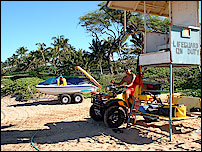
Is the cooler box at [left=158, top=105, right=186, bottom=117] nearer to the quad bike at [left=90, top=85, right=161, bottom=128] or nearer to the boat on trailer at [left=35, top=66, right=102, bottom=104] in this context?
the quad bike at [left=90, top=85, right=161, bottom=128]

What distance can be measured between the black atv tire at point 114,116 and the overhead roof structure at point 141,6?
312 cm

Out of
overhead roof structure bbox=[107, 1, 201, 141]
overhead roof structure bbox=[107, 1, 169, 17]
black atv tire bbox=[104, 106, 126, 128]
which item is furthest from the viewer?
black atv tire bbox=[104, 106, 126, 128]

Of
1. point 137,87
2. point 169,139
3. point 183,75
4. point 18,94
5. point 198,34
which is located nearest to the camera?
point 169,139

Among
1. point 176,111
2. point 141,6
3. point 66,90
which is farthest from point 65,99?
point 176,111

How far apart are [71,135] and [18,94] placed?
1041cm

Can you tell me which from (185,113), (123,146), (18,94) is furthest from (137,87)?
(18,94)

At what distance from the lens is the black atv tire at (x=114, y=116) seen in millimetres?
6324

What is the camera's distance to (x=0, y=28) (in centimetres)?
434

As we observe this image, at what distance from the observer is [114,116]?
6422 mm

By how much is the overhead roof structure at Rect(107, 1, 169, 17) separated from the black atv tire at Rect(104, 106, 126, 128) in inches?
123

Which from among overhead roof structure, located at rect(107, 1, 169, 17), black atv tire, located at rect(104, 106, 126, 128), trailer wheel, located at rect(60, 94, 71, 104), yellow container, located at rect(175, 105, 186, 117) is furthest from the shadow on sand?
trailer wheel, located at rect(60, 94, 71, 104)

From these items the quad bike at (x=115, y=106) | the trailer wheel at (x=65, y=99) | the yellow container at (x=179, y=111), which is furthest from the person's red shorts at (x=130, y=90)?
the trailer wheel at (x=65, y=99)

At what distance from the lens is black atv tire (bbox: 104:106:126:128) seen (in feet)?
20.7

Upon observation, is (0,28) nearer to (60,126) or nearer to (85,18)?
(60,126)
